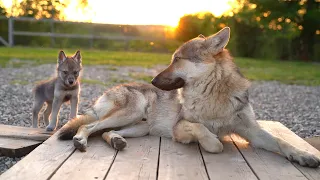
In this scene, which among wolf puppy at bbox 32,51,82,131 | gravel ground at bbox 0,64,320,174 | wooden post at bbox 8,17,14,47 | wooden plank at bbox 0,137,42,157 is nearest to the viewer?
wooden plank at bbox 0,137,42,157

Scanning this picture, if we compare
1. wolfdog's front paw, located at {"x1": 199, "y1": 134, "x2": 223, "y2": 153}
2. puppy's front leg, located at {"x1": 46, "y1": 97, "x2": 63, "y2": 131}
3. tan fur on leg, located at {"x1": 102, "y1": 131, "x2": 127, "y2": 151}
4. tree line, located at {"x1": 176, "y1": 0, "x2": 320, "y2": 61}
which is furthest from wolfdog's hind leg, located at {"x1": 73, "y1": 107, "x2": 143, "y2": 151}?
tree line, located at {"x1": 176, "y1": 0, "x2": 320, "y2": 61}

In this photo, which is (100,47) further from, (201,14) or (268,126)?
(268,126)

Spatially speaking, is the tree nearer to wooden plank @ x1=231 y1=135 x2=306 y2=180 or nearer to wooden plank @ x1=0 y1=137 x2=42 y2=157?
wooden plank @ x1=231 y1=135 x2=306 y2=180

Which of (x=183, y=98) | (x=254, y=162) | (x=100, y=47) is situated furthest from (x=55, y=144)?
(x=100, y=47)

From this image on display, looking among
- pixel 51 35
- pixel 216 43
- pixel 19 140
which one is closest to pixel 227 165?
pixel 216 43

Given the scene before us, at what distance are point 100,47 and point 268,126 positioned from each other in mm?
A: 23316

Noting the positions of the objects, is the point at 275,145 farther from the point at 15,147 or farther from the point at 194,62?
the point at 15,147

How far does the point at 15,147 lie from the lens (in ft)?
12.7

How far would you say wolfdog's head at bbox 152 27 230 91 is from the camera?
3.76 m

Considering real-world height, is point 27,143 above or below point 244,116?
below

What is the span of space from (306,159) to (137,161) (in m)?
1.28

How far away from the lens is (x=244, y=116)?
3.63 metres

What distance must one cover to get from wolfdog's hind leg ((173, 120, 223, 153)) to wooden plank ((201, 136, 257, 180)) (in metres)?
0.06

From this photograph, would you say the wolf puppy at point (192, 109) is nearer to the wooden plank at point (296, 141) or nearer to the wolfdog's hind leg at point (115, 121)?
the wolfdog's hind leg at point (115, 121)
